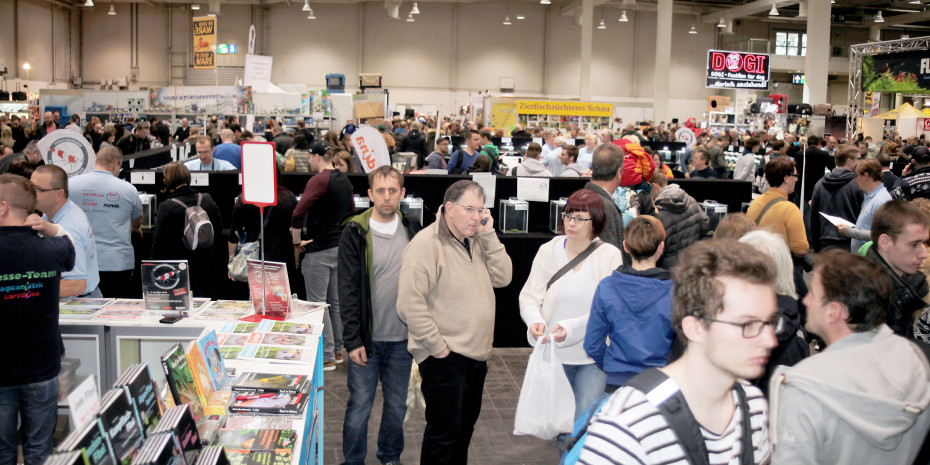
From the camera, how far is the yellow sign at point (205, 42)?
16281 millimetres

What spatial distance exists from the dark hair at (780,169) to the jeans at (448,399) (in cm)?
262

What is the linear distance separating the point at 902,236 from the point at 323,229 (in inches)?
140

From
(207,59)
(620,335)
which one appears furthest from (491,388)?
(207,59)

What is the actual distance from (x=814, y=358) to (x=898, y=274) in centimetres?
132

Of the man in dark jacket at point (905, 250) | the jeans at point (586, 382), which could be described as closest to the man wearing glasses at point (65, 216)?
the jeans at point (586, 382)

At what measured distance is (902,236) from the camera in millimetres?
2951

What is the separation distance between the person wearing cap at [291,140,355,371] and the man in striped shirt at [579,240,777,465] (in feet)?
13.0

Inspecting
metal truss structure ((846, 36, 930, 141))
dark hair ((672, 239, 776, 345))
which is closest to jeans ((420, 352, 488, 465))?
dark hair ((672, 239, 776, 345))

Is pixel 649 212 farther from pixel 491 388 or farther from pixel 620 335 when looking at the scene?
pixel 620 335

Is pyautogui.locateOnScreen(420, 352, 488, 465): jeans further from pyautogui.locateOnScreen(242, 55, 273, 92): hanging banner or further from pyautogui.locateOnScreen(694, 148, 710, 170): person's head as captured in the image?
pyautogui.locateOnScreen(242, 55, 273, 92): hanging banner

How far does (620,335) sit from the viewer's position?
2.88 metres

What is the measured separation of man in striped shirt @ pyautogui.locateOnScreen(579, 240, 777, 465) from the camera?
138cm

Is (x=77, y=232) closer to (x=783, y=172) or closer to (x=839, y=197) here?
(x=783, y=172)

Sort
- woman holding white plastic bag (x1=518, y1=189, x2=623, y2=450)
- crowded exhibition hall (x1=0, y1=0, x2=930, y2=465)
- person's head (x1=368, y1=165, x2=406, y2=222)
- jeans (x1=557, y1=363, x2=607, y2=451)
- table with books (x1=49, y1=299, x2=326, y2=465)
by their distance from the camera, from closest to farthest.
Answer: crowded exhibition hall (x1=0, y1=0, x2=930, y2=465), table with books (x1=49, y1=299, x2=326, y2=465), woman holding white plastic bag (x1=518, y1=189, x2=623, y2=450), jeans (x1=557, y1=363, x2=607, y2=451), person's head (x1=368, y1=165, x2=406, y2=222)
